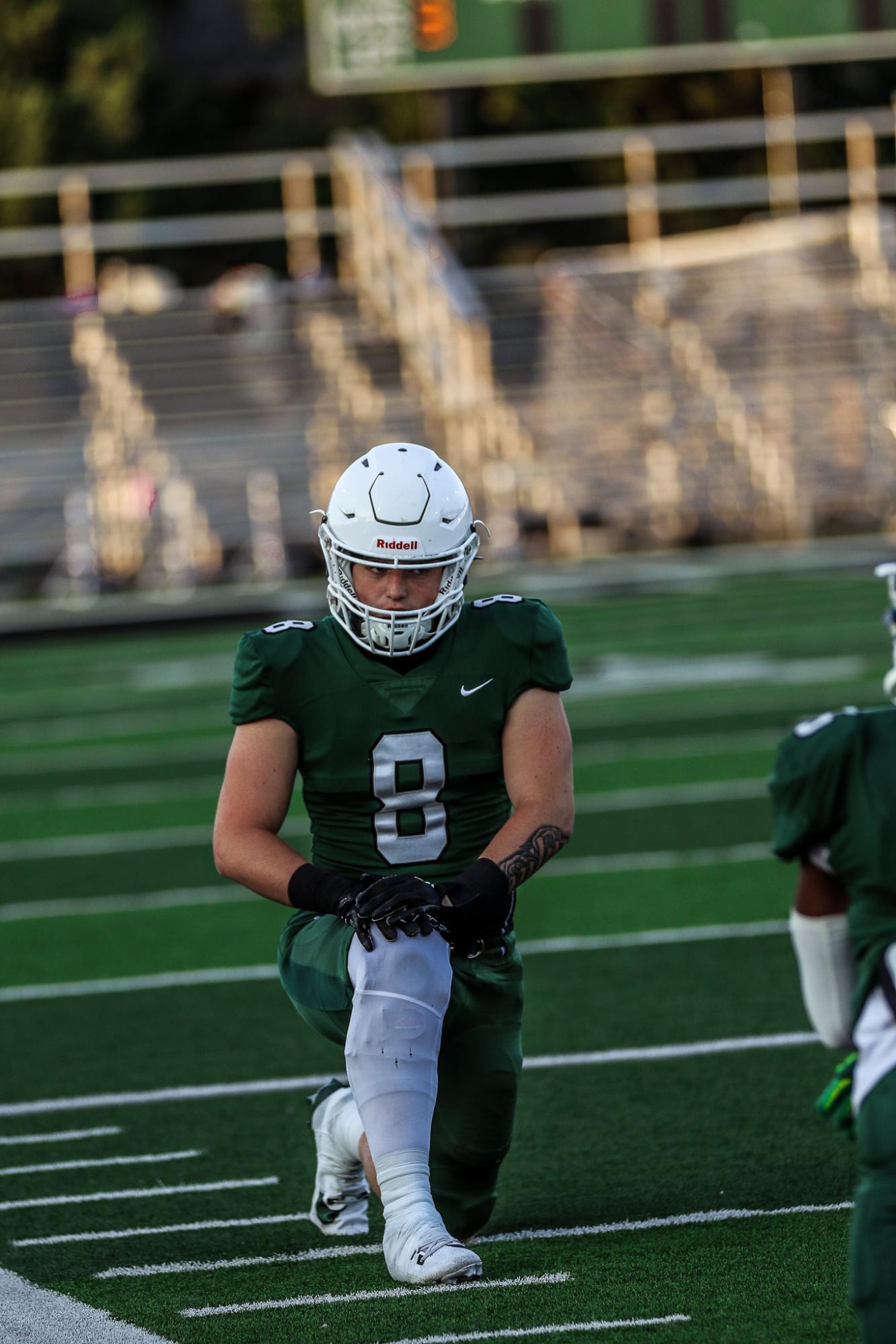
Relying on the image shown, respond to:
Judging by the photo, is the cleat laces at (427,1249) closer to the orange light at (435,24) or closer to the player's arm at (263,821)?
the player's arm at (263,821)

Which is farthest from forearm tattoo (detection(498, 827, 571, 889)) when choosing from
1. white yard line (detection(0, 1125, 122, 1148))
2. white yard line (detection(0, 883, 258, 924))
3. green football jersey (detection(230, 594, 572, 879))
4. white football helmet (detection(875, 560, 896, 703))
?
white yard line (detection(0, 883, 258, 924))

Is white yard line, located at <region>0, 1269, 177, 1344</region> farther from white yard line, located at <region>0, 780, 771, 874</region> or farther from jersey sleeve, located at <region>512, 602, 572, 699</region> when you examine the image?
white yard line, located at <region>0, 780, 771, 874</region>

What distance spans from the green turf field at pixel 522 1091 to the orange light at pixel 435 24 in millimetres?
8170

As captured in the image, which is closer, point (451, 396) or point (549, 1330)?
point (549, 1330)

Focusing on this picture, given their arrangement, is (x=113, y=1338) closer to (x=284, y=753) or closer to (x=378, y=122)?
(x=284, y=753)

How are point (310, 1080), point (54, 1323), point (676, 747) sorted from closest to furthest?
point (54, 1323)
point (310, 1080)
point (676, 747)

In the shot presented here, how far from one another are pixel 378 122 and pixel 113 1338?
1163 inches

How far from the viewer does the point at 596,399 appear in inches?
902

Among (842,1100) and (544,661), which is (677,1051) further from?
(842,1100)

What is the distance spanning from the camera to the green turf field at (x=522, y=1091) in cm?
319

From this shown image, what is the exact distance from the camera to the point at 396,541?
138 inches

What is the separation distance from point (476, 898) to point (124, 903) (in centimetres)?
417

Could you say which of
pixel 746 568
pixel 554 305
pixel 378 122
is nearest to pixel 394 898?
pixel 746 568

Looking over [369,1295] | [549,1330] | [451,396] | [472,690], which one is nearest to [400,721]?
[472,690]
